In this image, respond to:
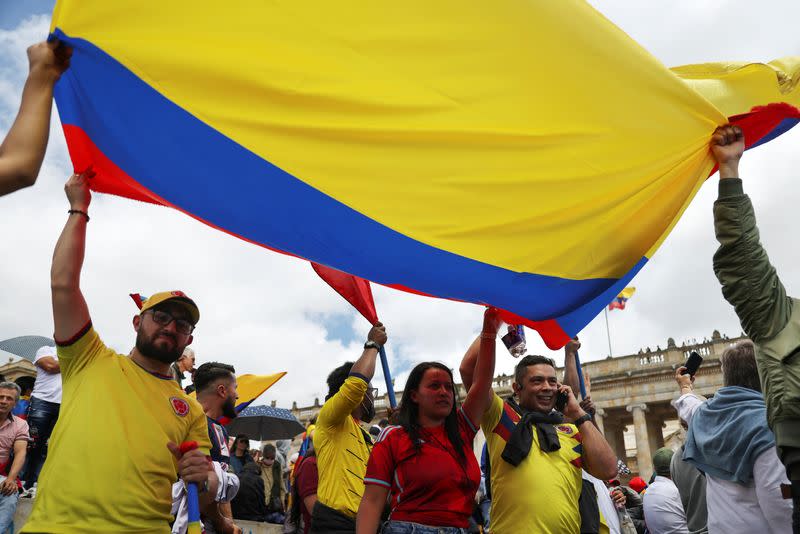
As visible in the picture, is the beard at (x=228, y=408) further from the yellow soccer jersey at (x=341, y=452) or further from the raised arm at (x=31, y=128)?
the raised arm at (x=31, y=128)

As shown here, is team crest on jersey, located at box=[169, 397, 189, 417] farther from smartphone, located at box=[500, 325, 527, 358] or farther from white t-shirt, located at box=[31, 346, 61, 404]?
white t-shirt, located at box=[31, 346, 61, 404]

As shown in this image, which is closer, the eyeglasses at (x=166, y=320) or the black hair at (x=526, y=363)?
the eyeglasses at (x=166, y=320)

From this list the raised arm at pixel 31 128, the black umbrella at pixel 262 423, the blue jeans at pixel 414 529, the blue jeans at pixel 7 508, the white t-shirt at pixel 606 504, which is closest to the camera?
the raised arm at pixel 31 128

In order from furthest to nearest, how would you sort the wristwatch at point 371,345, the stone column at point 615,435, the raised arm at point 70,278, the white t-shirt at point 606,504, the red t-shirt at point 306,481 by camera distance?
the stone column at point 615,435, the red t-shirt at point 306,481, the wristwatch at point 371,345, the white t-shirt at point 606,504, the raised arm at point 70,278

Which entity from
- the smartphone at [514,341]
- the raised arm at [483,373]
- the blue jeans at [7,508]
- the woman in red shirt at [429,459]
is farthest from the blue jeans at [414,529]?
the blue jeans at [7,508]

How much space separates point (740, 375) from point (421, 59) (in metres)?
2.76

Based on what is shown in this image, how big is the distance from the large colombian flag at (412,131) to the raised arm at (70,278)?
48 centimetres

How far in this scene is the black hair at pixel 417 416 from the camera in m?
4.03

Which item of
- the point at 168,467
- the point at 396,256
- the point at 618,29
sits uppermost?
the point at 618,29

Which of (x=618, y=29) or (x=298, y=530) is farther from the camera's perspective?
(x=298, y=530)

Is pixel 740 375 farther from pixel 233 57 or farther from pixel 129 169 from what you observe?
pixel 129 169

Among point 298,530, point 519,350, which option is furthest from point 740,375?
point 298,530

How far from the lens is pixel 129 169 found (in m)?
3.44

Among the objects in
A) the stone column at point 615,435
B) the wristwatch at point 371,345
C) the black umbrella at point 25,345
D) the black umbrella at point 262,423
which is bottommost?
the wristwatch at point 371,345
